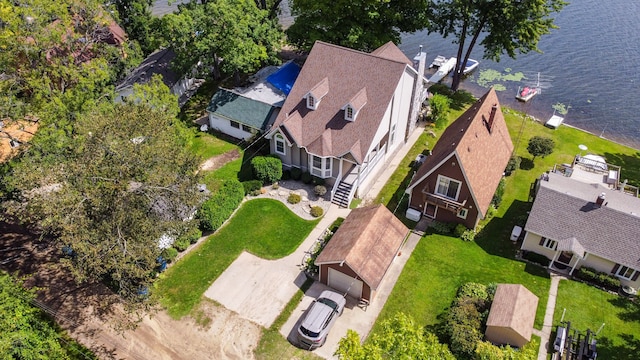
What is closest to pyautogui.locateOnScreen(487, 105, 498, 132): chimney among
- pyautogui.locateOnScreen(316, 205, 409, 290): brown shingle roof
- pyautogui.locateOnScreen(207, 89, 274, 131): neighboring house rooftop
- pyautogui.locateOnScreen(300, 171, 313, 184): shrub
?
pyautogui.locateOnScreen(316, 205, 409, 290): brown shingle roof

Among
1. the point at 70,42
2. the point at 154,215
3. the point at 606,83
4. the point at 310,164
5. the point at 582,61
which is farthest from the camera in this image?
the point at 582,61

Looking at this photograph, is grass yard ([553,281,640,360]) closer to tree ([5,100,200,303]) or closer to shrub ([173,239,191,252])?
tree ([5,100,200,303])

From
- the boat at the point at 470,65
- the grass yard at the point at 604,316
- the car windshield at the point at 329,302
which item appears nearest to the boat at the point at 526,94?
the boat at the point at 470,65

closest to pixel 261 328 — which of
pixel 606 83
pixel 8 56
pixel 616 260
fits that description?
pixel 616 260

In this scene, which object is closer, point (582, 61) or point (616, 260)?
point (616, 260)

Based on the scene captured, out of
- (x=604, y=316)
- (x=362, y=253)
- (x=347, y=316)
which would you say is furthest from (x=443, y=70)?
(x=347, y=316)

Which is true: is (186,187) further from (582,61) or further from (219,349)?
(582,61)

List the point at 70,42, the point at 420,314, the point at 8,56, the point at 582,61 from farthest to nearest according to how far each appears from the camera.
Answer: the point at 582,61
the point at 70,42
the point at 8,56
the point at 420,314
